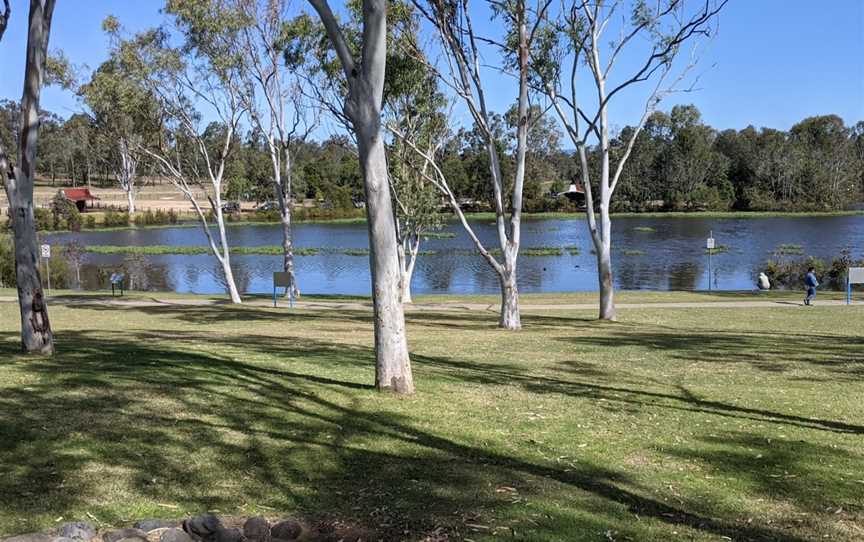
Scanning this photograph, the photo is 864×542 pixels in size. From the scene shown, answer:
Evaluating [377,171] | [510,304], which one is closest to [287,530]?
[377,171]

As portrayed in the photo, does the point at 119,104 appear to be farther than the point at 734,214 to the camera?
No

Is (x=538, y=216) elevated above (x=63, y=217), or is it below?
below

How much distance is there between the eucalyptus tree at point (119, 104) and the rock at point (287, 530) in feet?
66.4

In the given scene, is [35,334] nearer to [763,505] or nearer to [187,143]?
[763,505]

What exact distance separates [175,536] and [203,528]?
0.13 metres

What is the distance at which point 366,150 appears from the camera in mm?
7023

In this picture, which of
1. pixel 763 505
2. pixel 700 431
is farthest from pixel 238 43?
pixel 763 505

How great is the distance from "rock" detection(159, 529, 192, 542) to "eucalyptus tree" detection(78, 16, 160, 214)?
2010cm

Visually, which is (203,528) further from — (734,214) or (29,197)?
(734,214)

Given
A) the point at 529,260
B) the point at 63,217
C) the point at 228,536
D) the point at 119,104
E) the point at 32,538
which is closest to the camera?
the point at 32,538

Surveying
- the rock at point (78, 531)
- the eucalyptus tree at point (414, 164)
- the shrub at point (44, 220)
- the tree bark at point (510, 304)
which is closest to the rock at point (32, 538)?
the rock at point (78, 531)

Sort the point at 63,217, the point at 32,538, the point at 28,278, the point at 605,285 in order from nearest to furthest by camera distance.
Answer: the point at 32,538 → the point at 28,278 → the point at 605,285 → the point at 63,217

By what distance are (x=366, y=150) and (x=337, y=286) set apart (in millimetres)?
27564

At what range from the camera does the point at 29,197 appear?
8.91m
